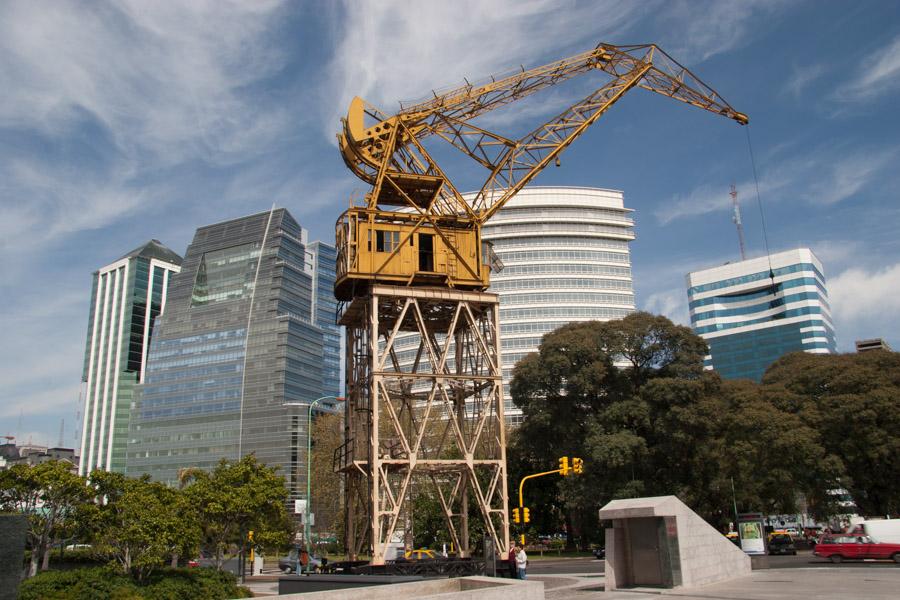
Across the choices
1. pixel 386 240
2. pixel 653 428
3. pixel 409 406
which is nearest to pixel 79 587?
pixel 409 406

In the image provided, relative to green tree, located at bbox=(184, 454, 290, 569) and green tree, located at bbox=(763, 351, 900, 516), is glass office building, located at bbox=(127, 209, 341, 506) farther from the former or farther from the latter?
green tree, located at bbox=(184, 454, 290, 569)

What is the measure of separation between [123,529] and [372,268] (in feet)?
46.1

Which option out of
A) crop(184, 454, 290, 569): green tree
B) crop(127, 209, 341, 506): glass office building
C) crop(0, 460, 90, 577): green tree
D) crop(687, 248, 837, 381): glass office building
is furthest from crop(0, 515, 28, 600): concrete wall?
crop(687, 248, 837, 381): glass office building

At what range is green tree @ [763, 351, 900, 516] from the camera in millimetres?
44406

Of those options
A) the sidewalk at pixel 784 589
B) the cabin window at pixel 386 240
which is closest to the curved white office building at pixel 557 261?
the cabin window at pixel 386 240

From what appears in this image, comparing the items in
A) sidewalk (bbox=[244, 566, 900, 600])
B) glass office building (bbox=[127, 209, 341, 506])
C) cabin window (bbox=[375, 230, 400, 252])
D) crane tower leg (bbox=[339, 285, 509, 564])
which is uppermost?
glass office building (bbox=[127, 209, 341, 506])

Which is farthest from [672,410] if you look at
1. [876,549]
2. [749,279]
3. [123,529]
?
[749,279]

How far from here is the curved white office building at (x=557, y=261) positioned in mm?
112938

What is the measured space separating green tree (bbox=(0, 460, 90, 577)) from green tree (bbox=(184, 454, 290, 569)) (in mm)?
4568

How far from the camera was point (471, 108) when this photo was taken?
3584cm

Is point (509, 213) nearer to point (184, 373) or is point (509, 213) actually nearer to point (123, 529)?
point (184, 373)

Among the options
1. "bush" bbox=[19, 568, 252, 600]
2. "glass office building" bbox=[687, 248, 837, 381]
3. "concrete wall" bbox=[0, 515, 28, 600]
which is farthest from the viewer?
"glass office building" bbox=[687, 248, 837, 381]

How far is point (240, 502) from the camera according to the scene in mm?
31172

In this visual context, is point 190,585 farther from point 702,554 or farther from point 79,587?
point 702,554
